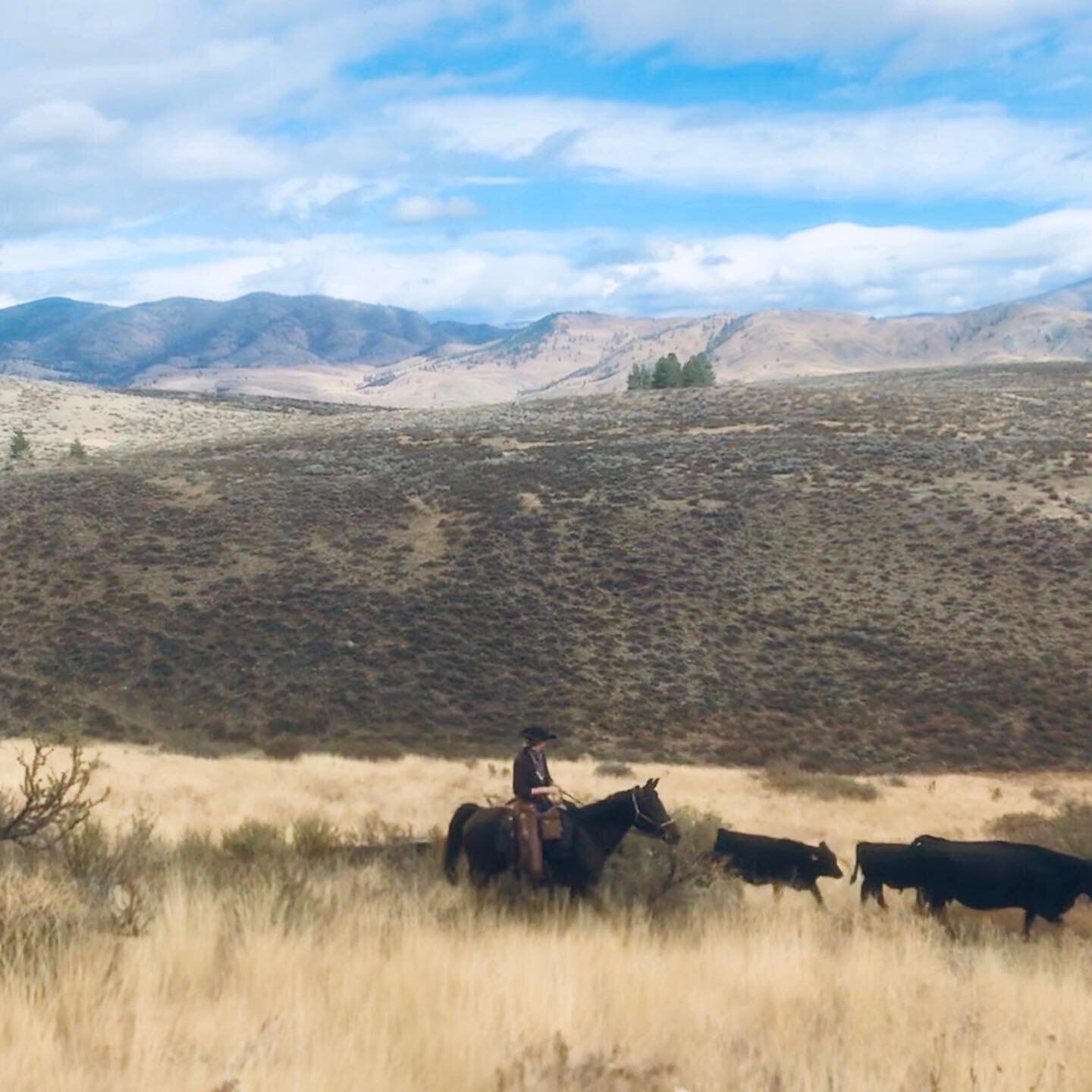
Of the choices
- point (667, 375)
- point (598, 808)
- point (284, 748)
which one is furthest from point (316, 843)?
point (667, 375)

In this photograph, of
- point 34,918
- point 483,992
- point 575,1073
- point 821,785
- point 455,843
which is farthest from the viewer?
point 821,785

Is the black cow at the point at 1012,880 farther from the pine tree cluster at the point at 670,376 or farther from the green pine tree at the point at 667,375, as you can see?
the green pine tree at the point at 667,375

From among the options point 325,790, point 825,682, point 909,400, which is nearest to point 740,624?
point 825,682

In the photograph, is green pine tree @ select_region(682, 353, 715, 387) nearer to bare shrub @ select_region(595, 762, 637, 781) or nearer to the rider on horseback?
bare shrub @ select_region(595, 762, 637, 781)

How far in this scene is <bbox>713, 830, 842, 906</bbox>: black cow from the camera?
1336 cm

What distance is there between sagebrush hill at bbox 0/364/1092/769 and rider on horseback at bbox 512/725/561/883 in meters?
17.1

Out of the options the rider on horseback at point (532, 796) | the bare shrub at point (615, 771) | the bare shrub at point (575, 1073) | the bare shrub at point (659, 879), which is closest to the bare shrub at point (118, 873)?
the bare shrub at point (575, 1073)

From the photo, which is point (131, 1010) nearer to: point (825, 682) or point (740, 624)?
point (825, 682)

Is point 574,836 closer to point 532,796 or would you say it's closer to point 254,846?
point 532,796

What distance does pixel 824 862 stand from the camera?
44.6 feet

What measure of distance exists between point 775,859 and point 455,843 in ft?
18.5

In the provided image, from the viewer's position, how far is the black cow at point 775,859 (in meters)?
13.4

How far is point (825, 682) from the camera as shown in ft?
101

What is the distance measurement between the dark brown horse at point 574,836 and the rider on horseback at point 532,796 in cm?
13
